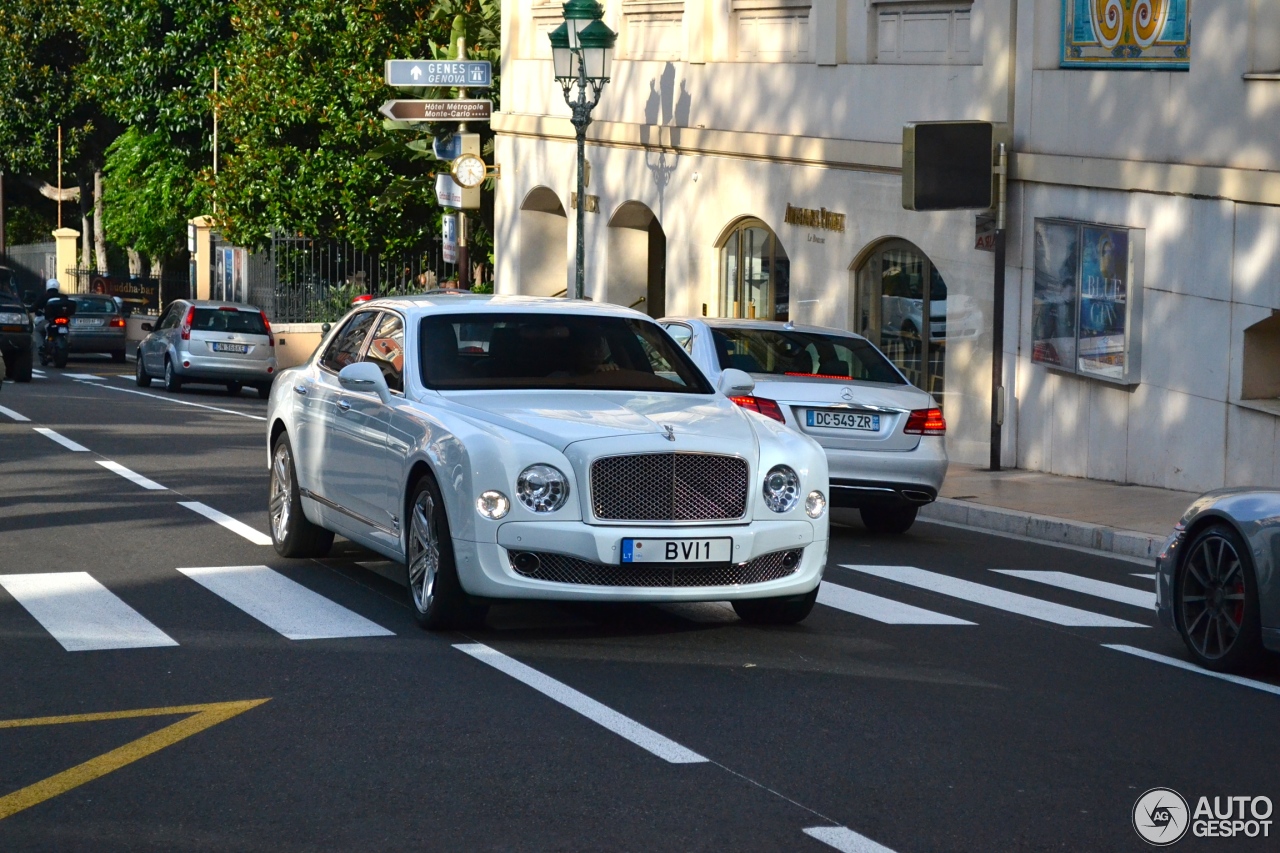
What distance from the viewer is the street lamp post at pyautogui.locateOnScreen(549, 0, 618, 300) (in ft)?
79.8

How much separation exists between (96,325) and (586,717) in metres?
39.3

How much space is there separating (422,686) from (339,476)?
292 cm

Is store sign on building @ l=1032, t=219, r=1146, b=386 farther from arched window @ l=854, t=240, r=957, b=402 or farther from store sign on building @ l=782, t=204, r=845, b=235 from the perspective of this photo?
store sign on building @ l=782, t=204, r=845, b=235

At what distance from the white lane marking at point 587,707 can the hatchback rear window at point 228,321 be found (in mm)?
24948

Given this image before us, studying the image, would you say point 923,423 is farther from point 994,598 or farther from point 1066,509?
point 994,598

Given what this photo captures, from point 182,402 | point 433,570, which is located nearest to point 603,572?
point 433,570

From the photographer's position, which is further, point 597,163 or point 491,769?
point 597,163

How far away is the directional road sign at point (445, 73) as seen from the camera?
2914 cm

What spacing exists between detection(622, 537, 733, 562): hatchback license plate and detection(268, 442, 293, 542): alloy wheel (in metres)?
3.57

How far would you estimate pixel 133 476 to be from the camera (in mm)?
16547

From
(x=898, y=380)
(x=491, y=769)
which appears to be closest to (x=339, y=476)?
(x=491, y=769)

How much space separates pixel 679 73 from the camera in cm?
2788

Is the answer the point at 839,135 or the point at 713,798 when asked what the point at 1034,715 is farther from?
the point at 839,135

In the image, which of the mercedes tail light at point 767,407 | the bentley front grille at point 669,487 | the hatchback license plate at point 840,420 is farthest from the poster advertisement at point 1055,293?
the bentley front grille at point 669,487
